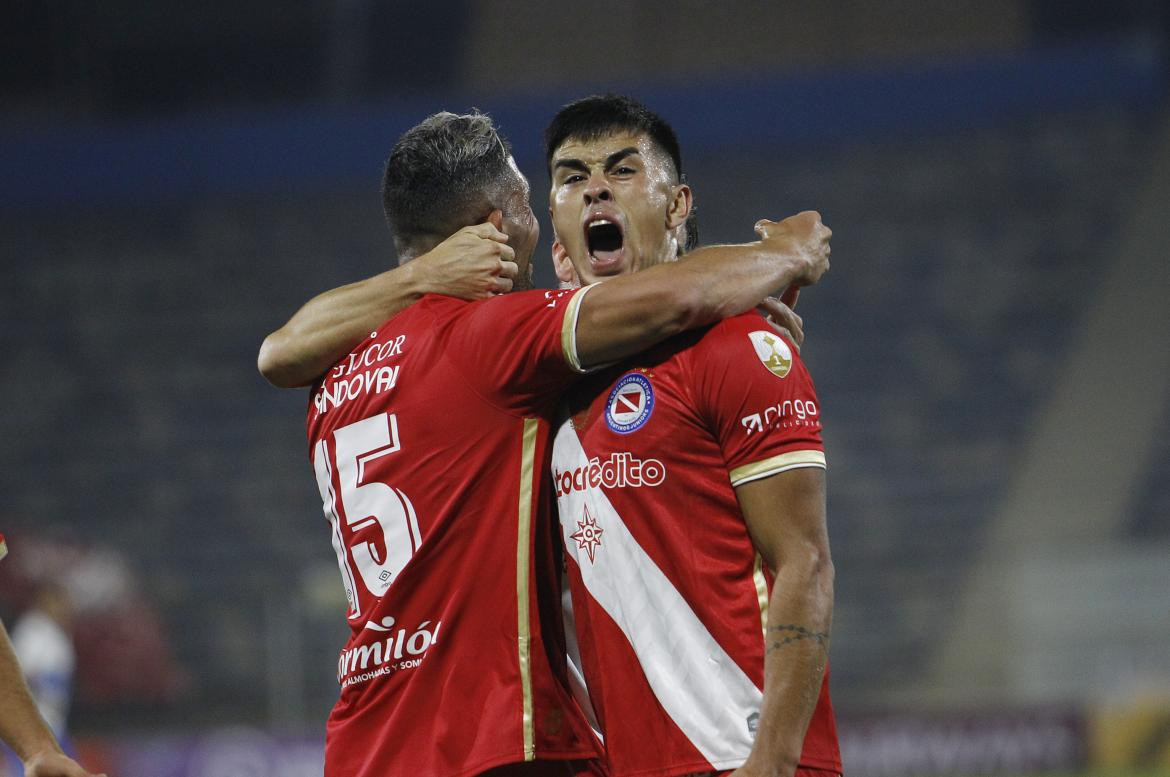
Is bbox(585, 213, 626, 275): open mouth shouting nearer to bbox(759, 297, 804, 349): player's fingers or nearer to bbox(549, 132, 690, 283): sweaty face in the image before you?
bbox(549, 132, 690, 283): sweaty face

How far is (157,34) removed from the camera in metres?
20.9

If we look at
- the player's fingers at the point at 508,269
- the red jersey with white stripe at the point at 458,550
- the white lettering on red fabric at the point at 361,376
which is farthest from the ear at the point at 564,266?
the white lettering on red fabric at the point at 361,376

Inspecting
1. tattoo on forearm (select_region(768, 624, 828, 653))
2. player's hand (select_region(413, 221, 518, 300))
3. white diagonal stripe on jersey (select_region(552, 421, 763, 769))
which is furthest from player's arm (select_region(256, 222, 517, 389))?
tattoo on forearm (select_region(768, 624, 828, 653))

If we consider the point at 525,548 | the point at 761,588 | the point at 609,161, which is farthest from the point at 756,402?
the point at 609,161

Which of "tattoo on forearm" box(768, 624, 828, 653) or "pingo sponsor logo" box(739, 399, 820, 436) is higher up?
"pingo sponsor logo" box(739, 399, 820, 436)

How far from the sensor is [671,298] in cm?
297

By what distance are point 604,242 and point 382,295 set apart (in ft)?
1.83

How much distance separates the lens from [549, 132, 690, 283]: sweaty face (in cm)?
351

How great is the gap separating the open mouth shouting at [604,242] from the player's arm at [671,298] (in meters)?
0.42

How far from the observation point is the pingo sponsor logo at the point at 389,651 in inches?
128

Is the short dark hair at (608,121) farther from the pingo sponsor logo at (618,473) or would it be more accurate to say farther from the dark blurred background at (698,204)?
the dark blurred background at (698,204)

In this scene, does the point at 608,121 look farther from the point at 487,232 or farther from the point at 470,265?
the point at 470,265

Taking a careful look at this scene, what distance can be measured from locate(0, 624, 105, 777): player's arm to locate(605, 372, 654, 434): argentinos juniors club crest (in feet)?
4.50

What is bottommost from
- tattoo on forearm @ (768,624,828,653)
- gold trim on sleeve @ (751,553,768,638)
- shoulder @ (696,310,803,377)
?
tattoo on forearm @ (768,624,828,653)
